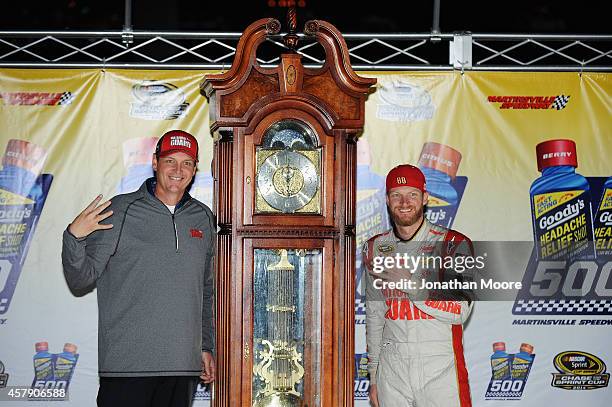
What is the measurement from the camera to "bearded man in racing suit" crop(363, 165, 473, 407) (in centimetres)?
329

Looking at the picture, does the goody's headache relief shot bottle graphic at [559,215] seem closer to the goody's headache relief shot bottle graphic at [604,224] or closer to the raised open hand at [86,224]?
the goody's headache relief shot bottle graphic at [604,224]

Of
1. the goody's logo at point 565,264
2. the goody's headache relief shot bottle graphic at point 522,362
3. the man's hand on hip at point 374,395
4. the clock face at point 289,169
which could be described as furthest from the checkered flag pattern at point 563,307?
the clock face at point 289,169

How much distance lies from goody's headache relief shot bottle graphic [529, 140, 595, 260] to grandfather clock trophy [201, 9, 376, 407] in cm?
138

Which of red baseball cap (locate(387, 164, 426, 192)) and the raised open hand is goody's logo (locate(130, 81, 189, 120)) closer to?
the raised open hand

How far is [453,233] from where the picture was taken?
3.43 metres

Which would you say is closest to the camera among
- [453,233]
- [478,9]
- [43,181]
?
[453,233]

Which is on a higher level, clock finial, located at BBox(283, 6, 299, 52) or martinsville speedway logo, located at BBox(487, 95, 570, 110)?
clock finial, located at BBox(283, 6, 299, 52)

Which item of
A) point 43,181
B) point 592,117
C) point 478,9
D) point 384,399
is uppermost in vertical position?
point 478,9

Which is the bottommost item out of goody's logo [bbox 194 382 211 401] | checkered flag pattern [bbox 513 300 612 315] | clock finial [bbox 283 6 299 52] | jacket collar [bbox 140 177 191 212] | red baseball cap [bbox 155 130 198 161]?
goody's logo [bbox 194 382 211 401]

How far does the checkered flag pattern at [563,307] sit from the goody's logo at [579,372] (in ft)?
0.65

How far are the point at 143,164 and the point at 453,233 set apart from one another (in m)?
1.59

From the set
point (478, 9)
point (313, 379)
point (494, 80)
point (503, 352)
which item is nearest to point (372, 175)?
point (494, 80)

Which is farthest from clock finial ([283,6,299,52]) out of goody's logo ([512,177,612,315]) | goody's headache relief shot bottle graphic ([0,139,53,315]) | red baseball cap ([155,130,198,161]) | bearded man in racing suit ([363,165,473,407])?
goody's logo ([512,177,612,315])

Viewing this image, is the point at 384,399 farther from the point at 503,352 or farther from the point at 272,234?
the point at 503,352
